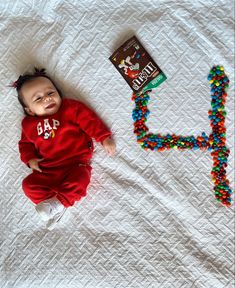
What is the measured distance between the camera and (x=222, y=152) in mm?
1430

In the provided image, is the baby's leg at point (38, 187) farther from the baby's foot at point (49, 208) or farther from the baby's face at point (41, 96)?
the baby's face at point (41, 96)

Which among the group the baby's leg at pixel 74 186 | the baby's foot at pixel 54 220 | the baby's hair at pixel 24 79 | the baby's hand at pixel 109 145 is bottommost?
the baby's foot at pixel 54 220

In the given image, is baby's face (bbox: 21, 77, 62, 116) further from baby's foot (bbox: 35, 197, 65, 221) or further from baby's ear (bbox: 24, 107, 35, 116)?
baby's foot (bbox: 35, 197, 65, 221)

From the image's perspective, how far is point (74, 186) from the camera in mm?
1427

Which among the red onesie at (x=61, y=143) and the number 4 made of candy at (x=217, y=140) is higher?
the number 4 made of candy at (x=217, y=140)

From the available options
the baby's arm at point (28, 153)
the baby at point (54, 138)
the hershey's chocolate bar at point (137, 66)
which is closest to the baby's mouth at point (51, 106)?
the baby at point (54, 138)

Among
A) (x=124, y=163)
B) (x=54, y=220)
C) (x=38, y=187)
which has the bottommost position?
(x=54, y=220)

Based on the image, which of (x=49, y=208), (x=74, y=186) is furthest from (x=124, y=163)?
(x=49, y=208)

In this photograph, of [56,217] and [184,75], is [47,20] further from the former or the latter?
[56,217]

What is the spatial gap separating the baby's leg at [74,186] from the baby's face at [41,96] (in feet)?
0.80

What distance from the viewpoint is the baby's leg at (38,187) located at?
1.46m

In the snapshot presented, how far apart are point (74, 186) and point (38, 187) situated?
0.46ft

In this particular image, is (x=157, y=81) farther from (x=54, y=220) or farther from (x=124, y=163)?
(x=54, y=220)

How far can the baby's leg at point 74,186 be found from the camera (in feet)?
4.67
